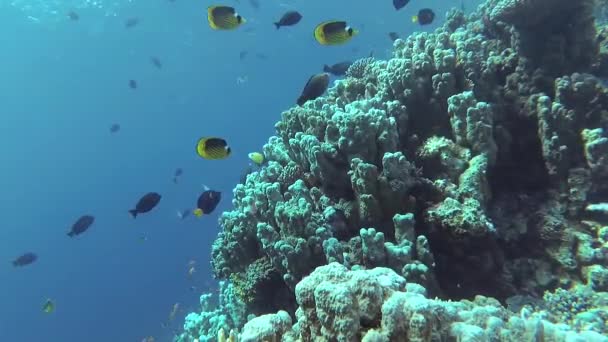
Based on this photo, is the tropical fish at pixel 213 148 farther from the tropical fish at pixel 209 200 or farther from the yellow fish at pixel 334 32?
the yellow fish at pixel 334 32

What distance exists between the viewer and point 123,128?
249 feet

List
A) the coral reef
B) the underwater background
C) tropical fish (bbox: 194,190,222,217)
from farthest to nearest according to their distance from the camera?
tropical fish (bbox: 194,190,222,217), the coral reef, the underwater background

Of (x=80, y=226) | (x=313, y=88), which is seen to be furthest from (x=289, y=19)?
(x=80, y=226)

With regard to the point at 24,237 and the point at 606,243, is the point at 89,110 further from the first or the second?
the point at 606,243

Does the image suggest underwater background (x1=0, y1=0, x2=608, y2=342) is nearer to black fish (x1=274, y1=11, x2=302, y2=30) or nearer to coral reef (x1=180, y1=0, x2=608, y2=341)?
coral reef (x1=180, y1=0, x2=608, y2=341)

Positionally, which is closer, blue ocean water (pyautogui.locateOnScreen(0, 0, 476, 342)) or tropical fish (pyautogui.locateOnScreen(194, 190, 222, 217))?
tropical fish (pyautogui.locateOnScreen(194, 190, 222, 217))

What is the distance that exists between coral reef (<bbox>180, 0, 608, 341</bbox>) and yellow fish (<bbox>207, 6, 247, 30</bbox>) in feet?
7.20

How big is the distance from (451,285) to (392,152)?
1.38 metres

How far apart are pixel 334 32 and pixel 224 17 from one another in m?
1.74

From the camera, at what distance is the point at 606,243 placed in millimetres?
4039

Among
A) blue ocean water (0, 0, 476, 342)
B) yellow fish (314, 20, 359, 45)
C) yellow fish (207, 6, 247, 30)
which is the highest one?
blue ocean water (0, 0, 476, 342)

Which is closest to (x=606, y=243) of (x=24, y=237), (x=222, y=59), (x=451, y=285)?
(x=451, y=285)

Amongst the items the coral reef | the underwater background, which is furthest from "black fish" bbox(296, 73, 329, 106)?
the coral reef

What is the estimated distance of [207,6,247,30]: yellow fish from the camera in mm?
6578
